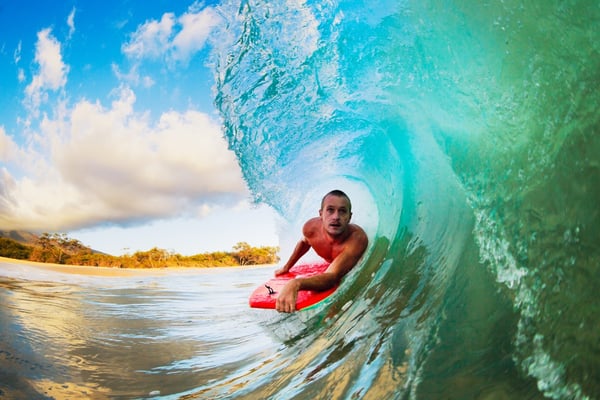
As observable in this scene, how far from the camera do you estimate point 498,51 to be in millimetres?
1993

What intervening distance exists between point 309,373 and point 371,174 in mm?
3938

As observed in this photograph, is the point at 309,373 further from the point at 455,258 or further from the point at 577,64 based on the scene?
the point at 577,64

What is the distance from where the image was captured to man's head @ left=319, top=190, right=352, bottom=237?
4129 mm

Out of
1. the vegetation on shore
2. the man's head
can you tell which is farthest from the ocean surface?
the vegetation on shore

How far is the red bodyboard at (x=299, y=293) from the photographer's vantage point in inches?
136

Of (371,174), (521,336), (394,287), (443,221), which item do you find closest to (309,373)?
(394,287)

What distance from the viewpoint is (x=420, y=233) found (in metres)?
3.25

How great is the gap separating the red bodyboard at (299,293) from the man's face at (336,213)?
762 millimetres

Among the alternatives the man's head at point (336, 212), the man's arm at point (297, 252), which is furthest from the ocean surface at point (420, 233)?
the man's arm at point (297, 252)

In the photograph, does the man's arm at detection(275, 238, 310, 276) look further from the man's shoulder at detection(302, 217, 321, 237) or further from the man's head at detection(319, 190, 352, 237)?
the man's head at detection(319, 190, 352, 237)

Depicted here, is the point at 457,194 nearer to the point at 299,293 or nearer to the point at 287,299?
the point at 287,299

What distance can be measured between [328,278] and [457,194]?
1553mm

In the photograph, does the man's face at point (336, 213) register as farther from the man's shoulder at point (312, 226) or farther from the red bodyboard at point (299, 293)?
the red bodyboard at point (299, 293)

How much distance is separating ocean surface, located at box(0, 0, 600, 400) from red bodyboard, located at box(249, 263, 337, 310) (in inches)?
7.4
